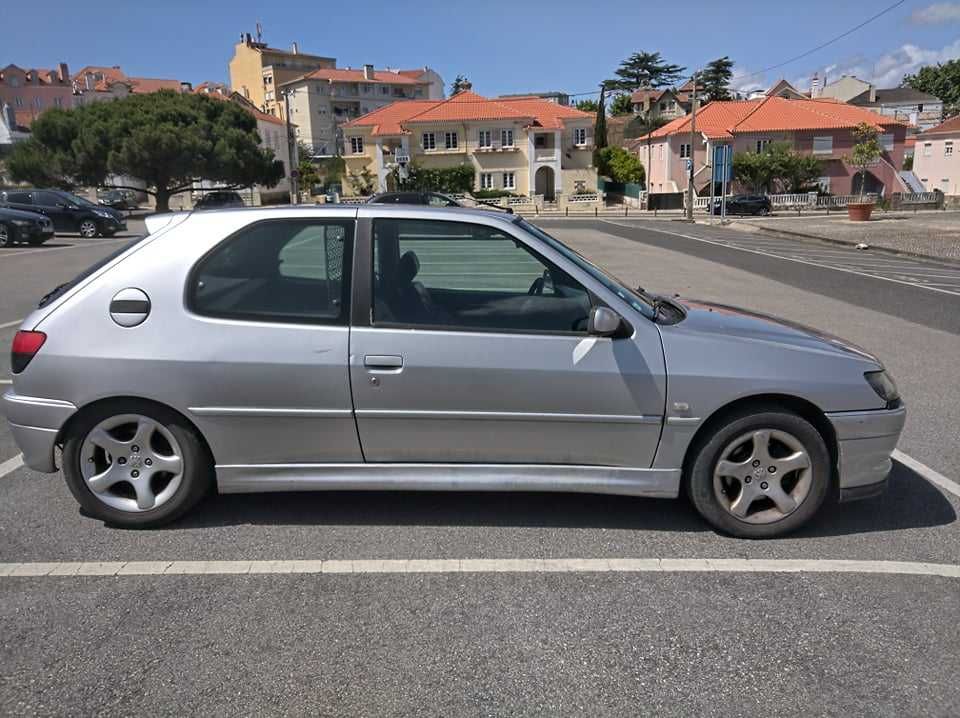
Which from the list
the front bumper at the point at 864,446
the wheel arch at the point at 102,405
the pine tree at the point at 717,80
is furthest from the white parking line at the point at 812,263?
the pine tree at the point at 717,80

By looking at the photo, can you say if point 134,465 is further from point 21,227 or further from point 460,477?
point 21,227

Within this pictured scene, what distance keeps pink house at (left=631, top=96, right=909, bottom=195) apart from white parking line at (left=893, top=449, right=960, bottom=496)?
55.7 m

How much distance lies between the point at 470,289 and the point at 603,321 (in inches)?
36.0

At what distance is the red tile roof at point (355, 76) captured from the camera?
318ft

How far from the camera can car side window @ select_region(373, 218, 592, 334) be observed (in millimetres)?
3730

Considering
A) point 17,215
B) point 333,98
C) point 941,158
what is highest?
point 333,98

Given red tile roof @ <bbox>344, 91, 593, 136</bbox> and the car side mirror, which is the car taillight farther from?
red tile roof @ <bbox>344, 91, 593, 136</bbox>

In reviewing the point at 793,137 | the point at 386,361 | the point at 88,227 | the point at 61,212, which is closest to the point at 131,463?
the point at 386,361

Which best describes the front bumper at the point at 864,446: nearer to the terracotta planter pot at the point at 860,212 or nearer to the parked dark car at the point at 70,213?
the parked dark car at the point at 70,213

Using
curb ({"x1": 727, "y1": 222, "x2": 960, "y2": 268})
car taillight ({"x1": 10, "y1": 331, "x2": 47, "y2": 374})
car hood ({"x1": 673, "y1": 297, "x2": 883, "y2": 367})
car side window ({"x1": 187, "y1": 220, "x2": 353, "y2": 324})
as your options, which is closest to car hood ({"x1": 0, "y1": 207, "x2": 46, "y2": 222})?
car taillight ({"x1": 10, "y1": 331, "x2": 47, "y2": 374})

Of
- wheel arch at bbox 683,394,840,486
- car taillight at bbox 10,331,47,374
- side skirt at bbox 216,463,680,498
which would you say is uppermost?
car taillight at bbox 10,331,47,374

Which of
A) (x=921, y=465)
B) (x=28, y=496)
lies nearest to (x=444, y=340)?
(x=28, y=496)

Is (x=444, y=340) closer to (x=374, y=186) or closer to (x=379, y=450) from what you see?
(x=379, y=450)

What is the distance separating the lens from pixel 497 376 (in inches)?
143
